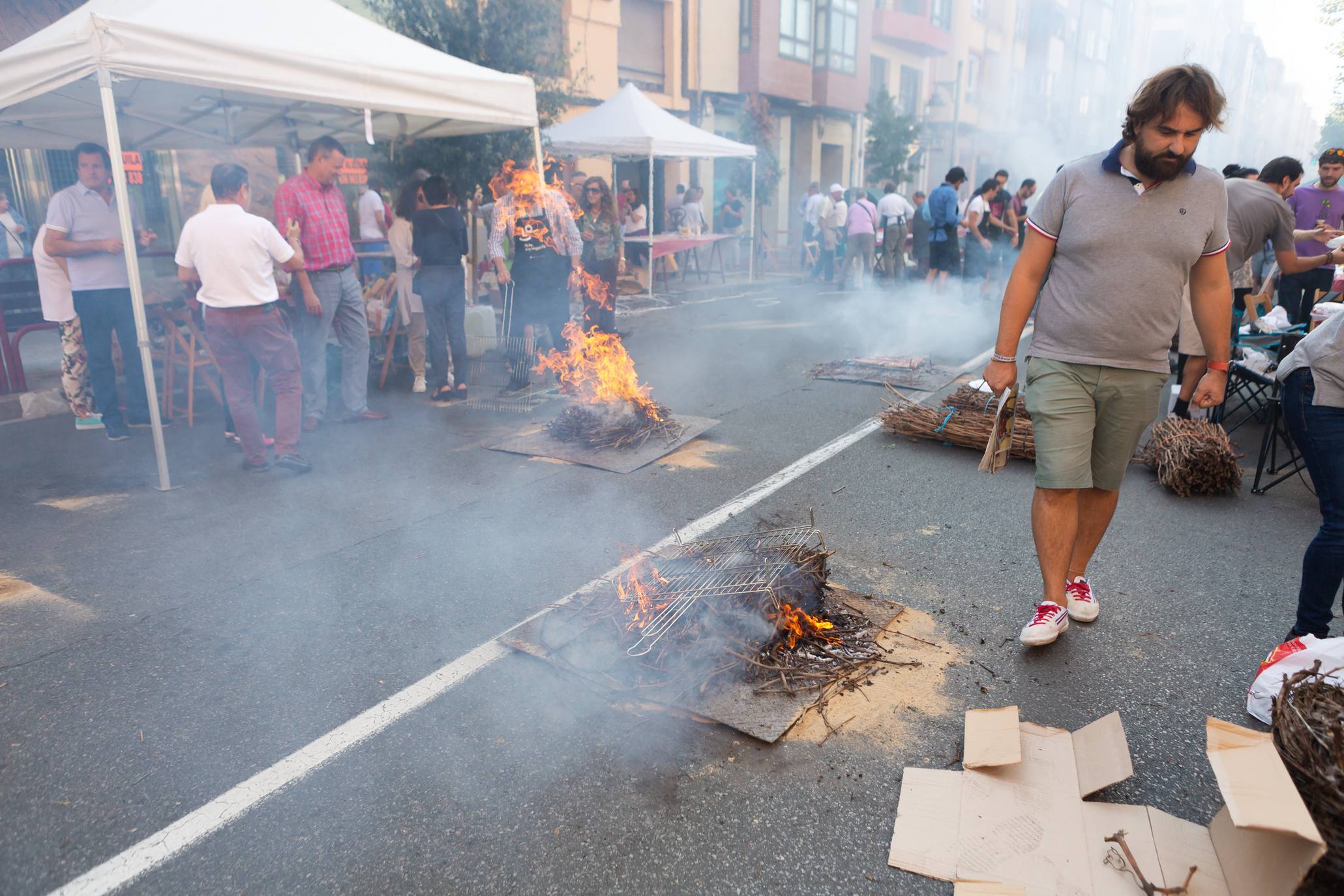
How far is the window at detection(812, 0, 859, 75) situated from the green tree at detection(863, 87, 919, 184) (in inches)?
78.8

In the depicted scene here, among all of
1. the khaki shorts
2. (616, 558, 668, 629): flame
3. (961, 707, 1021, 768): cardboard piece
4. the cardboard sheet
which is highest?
the khaki shorts

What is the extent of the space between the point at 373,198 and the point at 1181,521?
29.0ft

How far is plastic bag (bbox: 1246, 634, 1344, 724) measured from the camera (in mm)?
2770

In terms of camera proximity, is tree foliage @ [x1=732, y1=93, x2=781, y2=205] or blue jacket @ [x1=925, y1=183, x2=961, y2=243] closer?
blue jacket @ [x1=925, y1=183, x2=961, y2=243]

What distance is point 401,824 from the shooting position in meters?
2.52

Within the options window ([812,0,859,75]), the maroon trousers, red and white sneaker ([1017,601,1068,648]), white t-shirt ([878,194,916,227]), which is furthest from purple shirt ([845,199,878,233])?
window ([812,0,859,75])

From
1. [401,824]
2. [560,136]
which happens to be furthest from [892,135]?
[401,824]

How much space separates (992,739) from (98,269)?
713 cm

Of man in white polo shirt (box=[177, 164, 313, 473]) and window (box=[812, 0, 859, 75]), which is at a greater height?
window (box=[812, 0, 859, 75])

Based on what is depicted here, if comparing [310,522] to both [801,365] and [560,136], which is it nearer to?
[801,365]

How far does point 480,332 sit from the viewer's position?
9367 millimetres

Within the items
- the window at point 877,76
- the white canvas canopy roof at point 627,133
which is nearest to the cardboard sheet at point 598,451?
the white canvas canopy roof at point 627,133

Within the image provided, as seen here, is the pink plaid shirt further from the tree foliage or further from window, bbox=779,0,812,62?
window, bbox=779,0,812,62

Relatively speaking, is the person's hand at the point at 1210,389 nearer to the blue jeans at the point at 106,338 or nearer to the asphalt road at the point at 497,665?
the asphalt road at the point at 497,665
